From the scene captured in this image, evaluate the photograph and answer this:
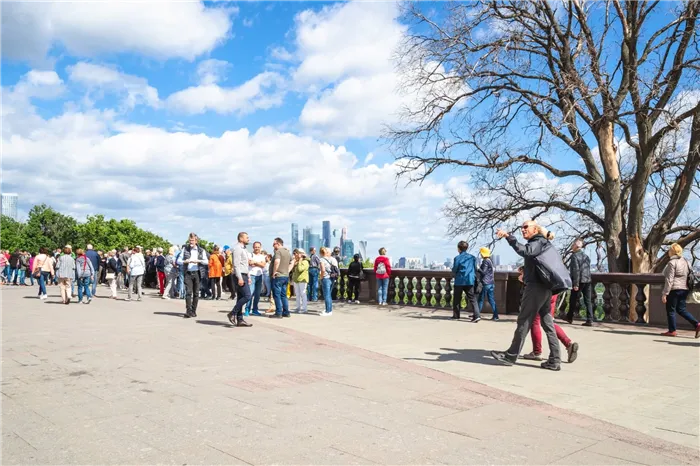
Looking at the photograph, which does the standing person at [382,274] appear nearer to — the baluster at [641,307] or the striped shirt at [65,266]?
→ the baluster at [641,307]

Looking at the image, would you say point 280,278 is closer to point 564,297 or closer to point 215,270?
point 215,270

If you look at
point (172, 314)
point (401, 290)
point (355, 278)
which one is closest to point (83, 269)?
point (172, 314)

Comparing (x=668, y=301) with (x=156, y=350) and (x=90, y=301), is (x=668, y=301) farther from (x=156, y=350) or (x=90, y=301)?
(x=90, y=301)

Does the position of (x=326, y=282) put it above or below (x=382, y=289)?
above

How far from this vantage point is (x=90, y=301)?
1973cm

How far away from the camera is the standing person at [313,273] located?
58.7 ft

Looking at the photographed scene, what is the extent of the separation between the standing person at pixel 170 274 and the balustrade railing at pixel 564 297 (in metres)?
5.72

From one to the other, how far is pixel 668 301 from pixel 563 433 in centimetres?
743

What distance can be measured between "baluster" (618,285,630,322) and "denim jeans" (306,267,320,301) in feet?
27.1

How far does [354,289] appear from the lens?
19.4 metres

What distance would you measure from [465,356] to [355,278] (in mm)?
10071

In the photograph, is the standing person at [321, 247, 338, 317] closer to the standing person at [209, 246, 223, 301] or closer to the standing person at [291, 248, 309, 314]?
the standing person at [291, 248, 309, 314]

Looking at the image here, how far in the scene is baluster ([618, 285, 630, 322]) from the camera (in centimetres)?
1358

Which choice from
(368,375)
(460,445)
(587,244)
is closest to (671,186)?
(587,244)
